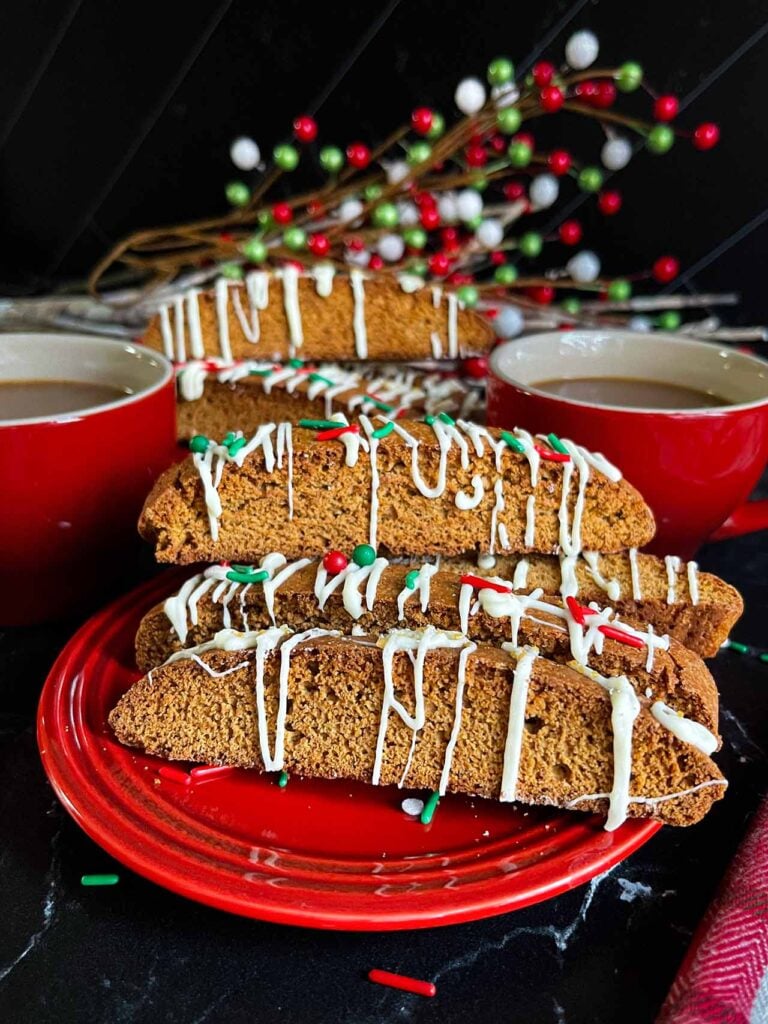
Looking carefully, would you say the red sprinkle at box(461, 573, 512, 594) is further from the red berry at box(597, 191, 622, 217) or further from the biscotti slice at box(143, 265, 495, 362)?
the red berry at box(597, 191, 622, 217)

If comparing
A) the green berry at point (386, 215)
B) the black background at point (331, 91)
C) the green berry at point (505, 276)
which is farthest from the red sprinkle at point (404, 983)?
the black background at point (331, 91)

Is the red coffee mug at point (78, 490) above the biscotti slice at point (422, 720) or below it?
above

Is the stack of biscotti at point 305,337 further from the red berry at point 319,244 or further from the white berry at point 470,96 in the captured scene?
the white berry at point 470,96

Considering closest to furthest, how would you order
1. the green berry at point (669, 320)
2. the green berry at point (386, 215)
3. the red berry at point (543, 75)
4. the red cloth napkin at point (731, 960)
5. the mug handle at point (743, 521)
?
the red cloth napkin at point (731, 960), the mug handle at point (743, 521), the red berry at point (543, 75), the green berry at point (386, 215), the green berry at point (669, 320)

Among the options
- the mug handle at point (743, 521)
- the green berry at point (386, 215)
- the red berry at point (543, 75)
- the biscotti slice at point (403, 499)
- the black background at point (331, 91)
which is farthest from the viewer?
the black background at point (331, 91)

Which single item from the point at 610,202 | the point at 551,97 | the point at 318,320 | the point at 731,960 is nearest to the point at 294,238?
the point at 318,320

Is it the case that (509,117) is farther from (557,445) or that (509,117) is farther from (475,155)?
(557,445)
